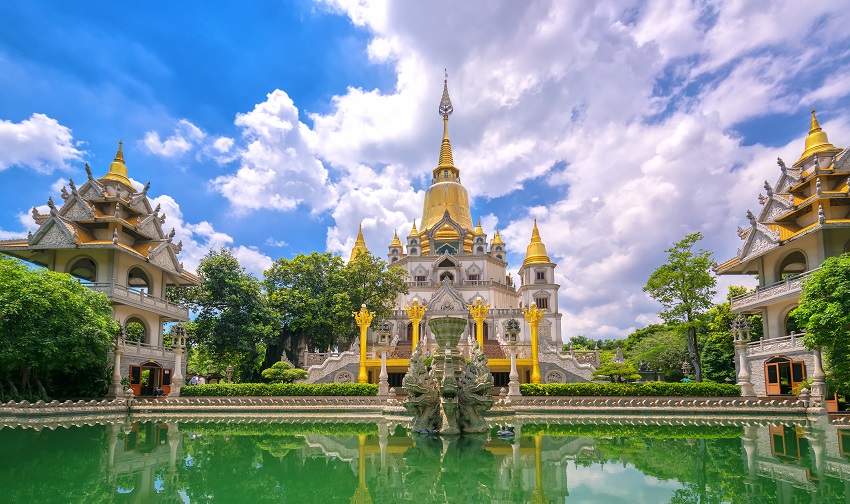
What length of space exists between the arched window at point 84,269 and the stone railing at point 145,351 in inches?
152

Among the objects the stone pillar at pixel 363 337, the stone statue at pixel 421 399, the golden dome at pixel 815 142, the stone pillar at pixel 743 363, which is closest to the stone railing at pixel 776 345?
the stone pillar at pixel 743 363

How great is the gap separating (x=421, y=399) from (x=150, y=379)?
20665 mm

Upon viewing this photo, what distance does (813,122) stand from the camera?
29219 mm

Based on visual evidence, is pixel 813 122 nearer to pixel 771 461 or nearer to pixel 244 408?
pixel 771 461

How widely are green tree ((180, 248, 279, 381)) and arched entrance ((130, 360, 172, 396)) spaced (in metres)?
2.85

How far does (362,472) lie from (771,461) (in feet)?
25.8

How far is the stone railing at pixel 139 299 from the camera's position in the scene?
89.8 ft

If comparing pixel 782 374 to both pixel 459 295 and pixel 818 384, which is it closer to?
pixel 818 384

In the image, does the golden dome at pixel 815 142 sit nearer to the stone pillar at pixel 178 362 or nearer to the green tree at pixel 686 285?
the green tree at pixel 686 285

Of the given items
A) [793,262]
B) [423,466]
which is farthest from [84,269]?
[793,262]

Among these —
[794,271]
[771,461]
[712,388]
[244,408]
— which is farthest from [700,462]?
[794,271]

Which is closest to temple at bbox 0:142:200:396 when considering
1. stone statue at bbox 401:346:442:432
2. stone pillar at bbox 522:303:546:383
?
stone statue at bbox 401:346:442:432

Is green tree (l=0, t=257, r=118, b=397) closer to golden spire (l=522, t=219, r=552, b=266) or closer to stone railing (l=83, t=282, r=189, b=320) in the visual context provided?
stone railing (l=83, t=282, r=189, b=320)

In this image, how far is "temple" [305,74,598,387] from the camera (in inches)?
1260
